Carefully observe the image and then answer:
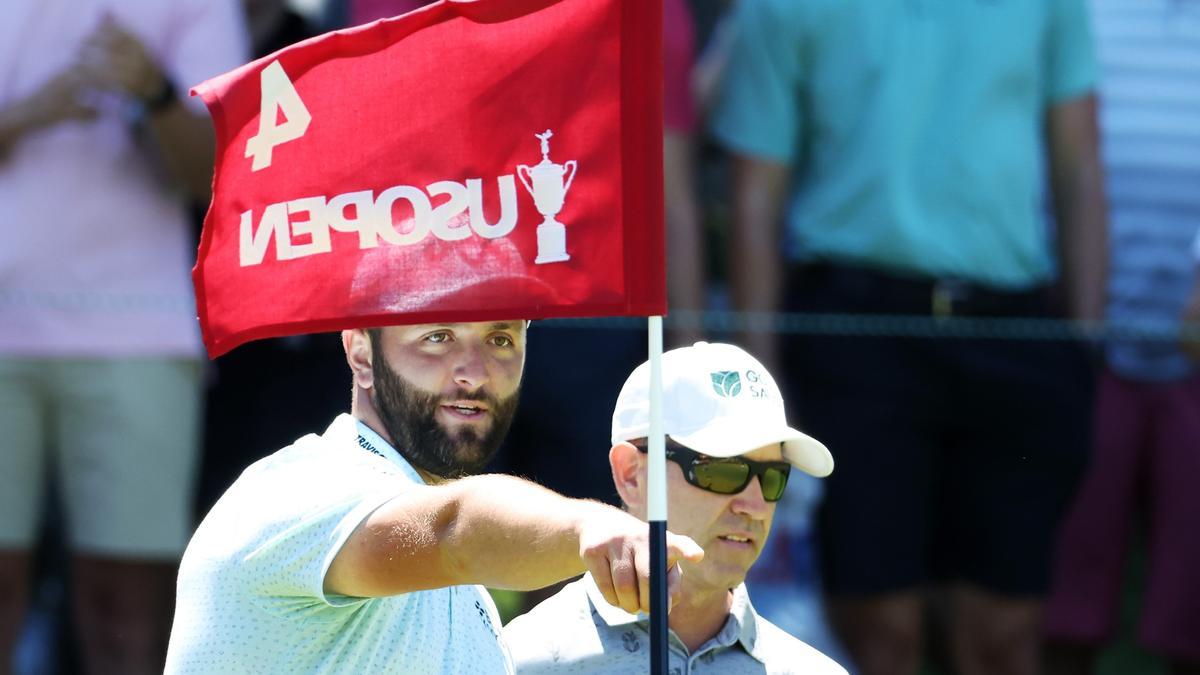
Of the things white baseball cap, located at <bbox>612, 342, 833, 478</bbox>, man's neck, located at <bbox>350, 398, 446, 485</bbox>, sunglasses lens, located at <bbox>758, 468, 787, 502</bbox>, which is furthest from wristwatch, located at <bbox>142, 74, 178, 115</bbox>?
man's neck, located at <bbox>350, 398, 446, 485</bbox>

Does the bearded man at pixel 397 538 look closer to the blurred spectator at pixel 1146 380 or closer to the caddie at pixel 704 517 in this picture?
the caddie at pixel 704 517

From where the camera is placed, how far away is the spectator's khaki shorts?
5.42 m

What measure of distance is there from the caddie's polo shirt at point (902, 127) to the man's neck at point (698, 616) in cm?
212

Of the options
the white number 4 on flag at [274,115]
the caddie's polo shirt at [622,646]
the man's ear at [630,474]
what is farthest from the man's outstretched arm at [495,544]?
the man's ear at [630,474]

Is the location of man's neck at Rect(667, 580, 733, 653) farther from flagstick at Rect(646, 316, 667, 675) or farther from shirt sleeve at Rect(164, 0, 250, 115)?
shirt sleeve at Rect(164, 0, 250, 115)

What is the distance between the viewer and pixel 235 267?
11.1 ft

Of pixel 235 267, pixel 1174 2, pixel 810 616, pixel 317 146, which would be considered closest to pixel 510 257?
pixel 317 146

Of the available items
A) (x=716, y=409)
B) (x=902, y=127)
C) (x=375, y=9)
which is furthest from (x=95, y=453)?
(x=902, y=127)

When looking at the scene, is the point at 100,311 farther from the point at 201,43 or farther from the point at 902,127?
the point at 902,127

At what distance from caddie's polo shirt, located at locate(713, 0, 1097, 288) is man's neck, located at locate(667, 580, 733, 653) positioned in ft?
6.95

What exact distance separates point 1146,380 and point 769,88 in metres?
1.52

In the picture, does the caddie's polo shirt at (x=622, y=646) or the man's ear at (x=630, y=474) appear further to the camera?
the man's ear at (x=630, y=474)

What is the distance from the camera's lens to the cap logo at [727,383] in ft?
12.8

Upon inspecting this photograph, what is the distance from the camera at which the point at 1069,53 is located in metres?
6.10
